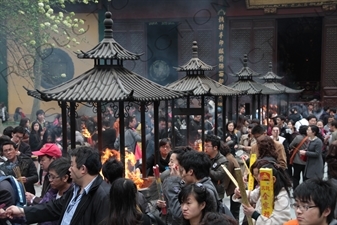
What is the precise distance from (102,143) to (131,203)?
3.38 meters

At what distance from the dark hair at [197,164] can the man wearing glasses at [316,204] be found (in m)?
1.17

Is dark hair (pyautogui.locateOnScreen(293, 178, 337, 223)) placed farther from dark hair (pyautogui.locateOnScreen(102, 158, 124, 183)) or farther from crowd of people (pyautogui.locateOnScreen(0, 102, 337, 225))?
dark hair (pyautogui.locateOnScreen(102, 158, 124, 183))

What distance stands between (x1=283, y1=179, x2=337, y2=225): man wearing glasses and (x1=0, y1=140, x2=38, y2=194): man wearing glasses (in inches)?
144

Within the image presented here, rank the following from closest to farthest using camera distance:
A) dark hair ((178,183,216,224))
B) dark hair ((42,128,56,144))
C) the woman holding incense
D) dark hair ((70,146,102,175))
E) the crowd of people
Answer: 1. the crowd of people
2. dark hair ((178,183,216,224))
3. dark hair ((70,146,102,175))
4. the woman holding incense
5. dark hair ((42,128,56,144))

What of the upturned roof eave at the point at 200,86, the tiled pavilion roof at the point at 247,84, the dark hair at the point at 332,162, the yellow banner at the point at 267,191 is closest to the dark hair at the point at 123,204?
the yellow banner at the point at 267,191

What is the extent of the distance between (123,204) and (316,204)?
48.7 inches

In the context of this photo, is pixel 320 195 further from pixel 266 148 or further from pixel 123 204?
pixel 266 148

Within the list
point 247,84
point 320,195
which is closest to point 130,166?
point 320,195

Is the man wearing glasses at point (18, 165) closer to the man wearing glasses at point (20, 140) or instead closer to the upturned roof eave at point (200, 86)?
the man wearing glasses at point (20, 140)

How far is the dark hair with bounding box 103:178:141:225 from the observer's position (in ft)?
10.5

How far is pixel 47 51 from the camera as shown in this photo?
66.8 feet

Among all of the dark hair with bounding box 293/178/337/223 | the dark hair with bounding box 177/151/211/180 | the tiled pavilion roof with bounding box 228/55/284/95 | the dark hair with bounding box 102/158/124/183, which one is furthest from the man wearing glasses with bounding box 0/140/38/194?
the tiled pavilion roof with bounding box 228/55/284/95

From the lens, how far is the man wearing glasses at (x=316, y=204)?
2965mm

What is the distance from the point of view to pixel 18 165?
618cm
